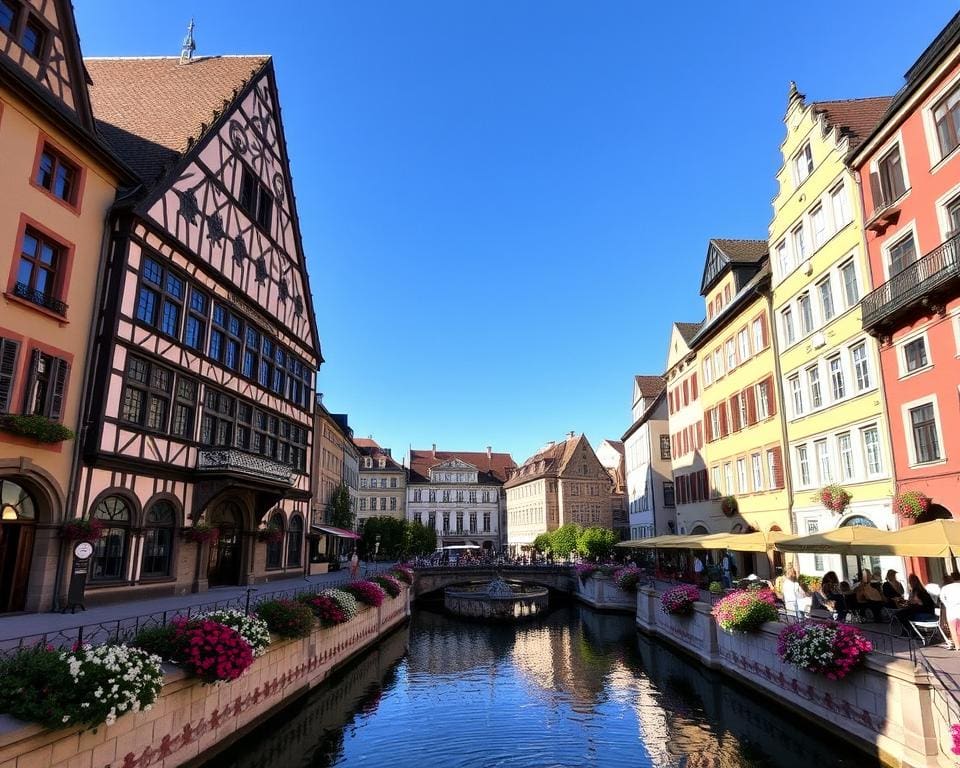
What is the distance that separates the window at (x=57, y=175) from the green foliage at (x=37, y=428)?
6.35m

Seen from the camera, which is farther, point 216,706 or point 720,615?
point 720,615

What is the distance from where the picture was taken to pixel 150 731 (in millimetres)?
10039

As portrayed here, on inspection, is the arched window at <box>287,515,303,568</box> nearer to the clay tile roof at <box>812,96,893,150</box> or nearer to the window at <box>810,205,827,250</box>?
the window at <box>810,205,827,250</box>

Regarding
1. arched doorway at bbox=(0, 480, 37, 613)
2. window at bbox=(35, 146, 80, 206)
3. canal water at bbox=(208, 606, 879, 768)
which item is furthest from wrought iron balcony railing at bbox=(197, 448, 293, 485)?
window at bbox=(35, 146, 80, 206)

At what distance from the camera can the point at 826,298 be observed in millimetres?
25547

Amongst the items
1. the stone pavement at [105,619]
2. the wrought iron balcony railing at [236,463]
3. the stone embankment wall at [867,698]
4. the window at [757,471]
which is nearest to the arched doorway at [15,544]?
the stone pavement at [105,619]

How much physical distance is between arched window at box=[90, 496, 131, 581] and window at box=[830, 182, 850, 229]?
86.7 feet

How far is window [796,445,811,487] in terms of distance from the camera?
27016 millimetres

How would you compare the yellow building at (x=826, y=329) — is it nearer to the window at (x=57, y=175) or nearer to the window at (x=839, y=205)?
the window at (x=839, y=205)

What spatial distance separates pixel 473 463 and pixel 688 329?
5857cm

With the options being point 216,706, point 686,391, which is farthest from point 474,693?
point 686,391

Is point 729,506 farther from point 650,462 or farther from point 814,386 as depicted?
point 650,462

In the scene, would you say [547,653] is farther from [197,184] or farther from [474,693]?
[197,184]

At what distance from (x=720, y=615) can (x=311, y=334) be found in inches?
1010
